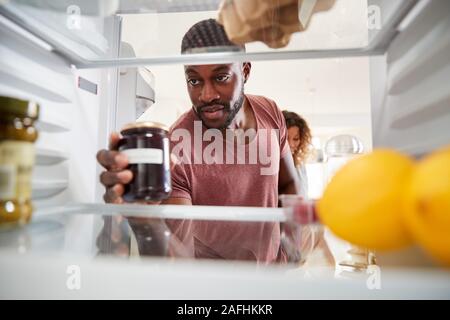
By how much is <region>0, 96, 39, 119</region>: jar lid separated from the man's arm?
1.08 metres

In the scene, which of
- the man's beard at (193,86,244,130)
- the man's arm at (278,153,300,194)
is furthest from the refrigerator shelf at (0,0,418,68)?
the man's arm at (278,153,300,194)

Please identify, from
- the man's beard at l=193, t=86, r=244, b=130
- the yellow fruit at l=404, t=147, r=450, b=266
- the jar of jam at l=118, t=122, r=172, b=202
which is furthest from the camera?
the man's beard at l=193, t=86, r=244, b=130

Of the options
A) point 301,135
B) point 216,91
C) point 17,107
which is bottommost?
point 17,107

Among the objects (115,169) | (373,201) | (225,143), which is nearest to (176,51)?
(115,169)

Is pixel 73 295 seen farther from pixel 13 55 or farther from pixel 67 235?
pixel 13 55

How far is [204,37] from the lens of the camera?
1.06 metres

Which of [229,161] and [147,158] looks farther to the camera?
[229,161]

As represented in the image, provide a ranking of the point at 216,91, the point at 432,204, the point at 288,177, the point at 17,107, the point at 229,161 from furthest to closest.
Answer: the point at 288,177 → the point at 229,161 → the point at 216,91 → the point at 17,107 → the point at 432,204

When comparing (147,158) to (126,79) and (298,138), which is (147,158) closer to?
(126,79)

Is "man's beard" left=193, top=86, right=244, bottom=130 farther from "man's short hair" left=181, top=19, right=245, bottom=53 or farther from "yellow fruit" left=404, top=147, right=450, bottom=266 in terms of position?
"yellow fruit" left=404, top=147, right=450, bottom=266

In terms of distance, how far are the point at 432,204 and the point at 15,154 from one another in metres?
0.71

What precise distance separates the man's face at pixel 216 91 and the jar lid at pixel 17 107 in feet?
2.21

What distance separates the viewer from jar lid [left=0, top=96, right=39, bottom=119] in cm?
61

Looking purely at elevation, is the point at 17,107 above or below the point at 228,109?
below
